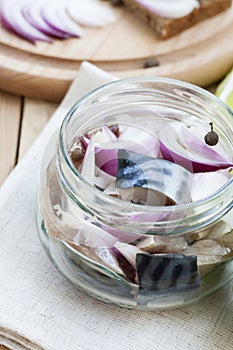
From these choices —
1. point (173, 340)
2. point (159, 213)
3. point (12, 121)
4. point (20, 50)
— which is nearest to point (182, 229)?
point (159, 213)

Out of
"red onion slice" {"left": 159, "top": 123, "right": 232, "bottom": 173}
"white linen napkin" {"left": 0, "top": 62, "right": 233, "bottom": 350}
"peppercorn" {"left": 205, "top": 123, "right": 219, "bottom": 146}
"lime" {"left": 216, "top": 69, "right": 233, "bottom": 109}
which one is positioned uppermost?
"peppercorn" {"left": 205, "top": 123, "right": 219, "bottom": 146}

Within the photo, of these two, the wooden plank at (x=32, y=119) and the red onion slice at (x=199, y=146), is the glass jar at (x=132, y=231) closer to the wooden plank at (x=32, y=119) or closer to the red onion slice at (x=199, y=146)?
the red onion slice at (x=199, y=146)

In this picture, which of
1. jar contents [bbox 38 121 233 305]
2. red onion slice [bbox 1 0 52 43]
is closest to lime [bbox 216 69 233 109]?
jar contents [bbox 38 121 233 305]

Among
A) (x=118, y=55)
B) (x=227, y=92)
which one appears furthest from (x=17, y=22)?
(x=227, y=92)

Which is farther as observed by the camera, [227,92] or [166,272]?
[227,92]

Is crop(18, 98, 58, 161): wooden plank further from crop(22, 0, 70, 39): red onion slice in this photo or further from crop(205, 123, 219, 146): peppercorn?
crop(205, 123, 219, 146): peppercorn

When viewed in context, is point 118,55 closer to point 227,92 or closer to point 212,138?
point 227,92

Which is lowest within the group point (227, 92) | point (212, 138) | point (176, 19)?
point (176, 19)

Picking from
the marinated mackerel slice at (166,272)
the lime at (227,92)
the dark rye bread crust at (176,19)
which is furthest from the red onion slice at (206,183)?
the dark rye bread crust at (176,19)
